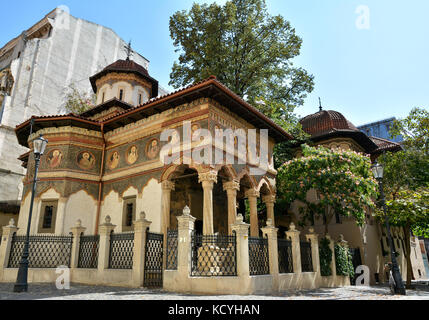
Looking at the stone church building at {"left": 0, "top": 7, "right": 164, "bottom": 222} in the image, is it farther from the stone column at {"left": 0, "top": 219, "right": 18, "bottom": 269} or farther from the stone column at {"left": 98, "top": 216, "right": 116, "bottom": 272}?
the stone column at {"left": 98, "top": 216, "right": 116, "bottom": 272}

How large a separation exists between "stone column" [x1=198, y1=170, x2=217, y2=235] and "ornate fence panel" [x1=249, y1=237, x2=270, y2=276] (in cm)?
159

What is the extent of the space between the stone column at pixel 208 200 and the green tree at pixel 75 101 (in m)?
19.4

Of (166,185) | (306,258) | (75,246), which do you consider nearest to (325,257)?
(306,258)

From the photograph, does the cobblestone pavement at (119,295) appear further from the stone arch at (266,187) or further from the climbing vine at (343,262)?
the stone arch at (266,187)

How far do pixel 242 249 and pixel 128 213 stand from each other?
6152 mm

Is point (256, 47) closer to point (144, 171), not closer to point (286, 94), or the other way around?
point (286, 94)

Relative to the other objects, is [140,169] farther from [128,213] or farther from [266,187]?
[266,187]

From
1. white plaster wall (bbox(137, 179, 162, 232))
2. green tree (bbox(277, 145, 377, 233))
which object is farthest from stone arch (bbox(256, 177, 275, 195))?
white plaster wall (bbox(137, 179, 162, 232))

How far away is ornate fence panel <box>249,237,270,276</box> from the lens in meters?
8.37

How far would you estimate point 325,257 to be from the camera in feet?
40.1

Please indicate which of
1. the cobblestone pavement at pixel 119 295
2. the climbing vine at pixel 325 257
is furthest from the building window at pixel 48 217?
the climbing vine at pixel 325 257

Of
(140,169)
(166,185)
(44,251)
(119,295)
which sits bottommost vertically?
(119,295)
